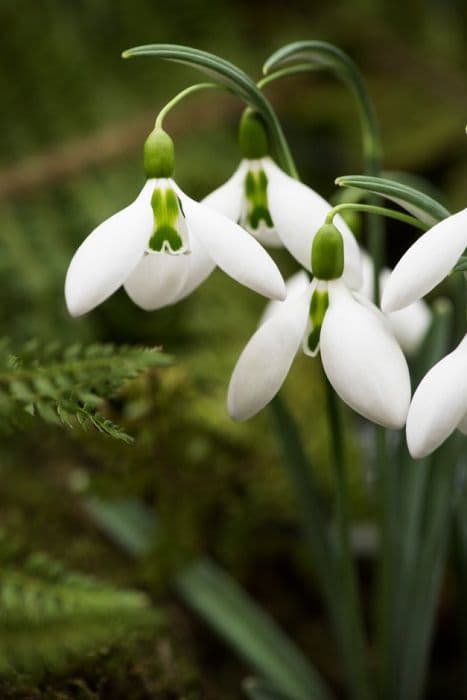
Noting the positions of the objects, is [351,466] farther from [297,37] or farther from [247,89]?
[297,37]

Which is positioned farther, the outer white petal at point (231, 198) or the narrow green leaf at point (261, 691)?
the narrow green leaf at point (261, 691)

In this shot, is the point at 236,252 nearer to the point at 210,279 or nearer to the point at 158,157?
the point at 158,157

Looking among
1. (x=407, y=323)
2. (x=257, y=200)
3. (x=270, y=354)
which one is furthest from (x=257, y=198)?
(x=407, y=323)

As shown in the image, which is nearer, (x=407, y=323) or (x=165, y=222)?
(x=165, y=222)

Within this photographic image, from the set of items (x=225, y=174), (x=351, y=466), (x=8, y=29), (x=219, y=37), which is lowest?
(x=351, y=466)

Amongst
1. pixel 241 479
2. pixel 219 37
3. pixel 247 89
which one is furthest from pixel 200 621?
pixel 219 37

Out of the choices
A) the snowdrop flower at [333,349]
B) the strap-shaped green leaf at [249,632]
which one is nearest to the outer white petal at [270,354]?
the snowdrop flower at [333,349]

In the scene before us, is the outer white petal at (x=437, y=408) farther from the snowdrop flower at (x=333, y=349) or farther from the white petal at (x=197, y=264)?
the white petal at (x=197, y=264)
